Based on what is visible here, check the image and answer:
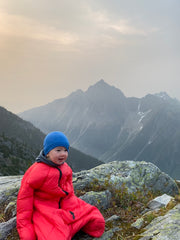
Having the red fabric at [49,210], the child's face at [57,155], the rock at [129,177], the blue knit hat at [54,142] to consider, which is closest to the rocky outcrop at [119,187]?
the rock at [129,177]

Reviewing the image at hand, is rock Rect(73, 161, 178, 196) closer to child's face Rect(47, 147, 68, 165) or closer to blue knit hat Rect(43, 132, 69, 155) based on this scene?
child's face Rect(47, 147, 68, 165)

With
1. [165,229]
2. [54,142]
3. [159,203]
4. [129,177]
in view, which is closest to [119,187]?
[159,203]

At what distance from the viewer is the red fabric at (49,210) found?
16.7 ft

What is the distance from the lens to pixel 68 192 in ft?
19.6

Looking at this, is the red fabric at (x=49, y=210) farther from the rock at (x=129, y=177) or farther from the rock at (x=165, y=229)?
the rock at (x=129, y=177)

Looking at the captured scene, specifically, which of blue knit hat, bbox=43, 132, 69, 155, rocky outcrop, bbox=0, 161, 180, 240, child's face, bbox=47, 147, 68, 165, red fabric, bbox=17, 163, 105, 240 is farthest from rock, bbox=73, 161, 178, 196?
blue knit hat, bbox=43, 132, 69, 155

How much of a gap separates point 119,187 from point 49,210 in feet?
15.9

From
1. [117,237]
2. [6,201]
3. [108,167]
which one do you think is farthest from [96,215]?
[108,167]

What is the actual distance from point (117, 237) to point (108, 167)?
23.7 ft

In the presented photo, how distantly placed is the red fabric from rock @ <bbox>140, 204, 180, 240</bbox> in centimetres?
136

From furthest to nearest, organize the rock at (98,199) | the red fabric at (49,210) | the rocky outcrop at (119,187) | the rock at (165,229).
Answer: the rock at (98,199) → the rocky outcrop at (119,187) → the red fabric at (49,210) → the rock at (165,229)

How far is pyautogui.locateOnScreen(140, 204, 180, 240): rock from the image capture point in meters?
4.56

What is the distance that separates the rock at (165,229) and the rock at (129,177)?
427 centimetres

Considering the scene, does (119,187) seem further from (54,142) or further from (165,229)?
(54,142)
